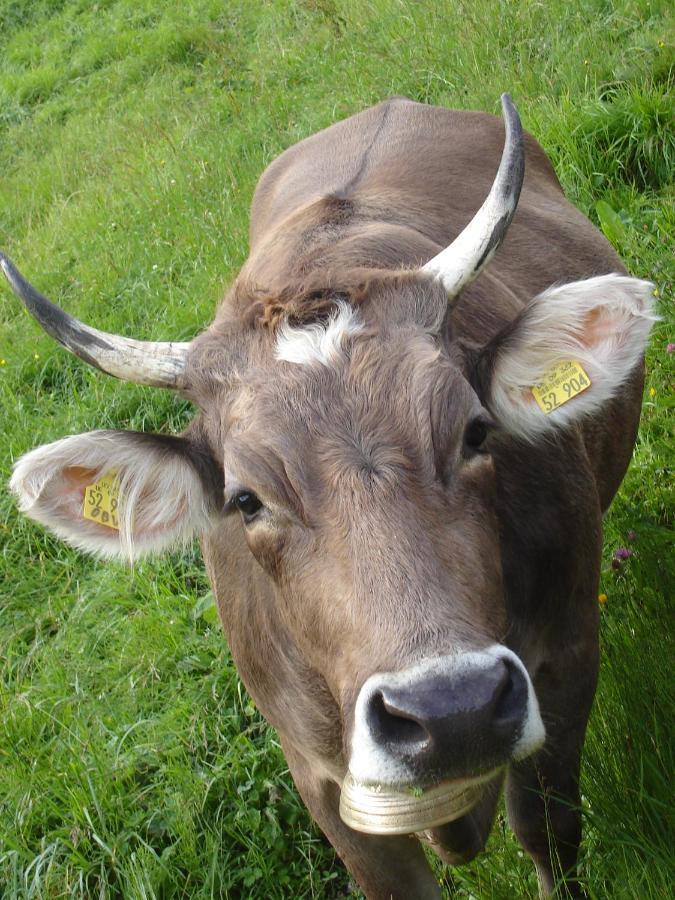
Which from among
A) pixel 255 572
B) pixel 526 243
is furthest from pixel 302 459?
pixel 526 243

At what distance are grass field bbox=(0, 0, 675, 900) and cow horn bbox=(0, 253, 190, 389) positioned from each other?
176 centimetres

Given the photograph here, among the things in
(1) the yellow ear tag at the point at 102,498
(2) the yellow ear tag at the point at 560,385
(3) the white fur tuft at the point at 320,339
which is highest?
(3) the white fur tuft at the point at 320,339

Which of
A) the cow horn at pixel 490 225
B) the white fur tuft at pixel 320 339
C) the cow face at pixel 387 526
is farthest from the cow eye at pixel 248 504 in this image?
the cow horn at pixel 490 225

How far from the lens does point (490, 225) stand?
9.25ft

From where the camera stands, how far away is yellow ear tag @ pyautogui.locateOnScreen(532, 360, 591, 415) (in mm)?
2889

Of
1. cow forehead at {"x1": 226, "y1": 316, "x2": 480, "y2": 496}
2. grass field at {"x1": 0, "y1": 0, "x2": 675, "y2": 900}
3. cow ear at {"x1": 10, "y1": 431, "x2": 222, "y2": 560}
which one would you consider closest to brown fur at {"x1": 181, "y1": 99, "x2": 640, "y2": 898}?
cow forehead at {"x1": 226, "y1": 316, "x2": 480, "y2": 496}

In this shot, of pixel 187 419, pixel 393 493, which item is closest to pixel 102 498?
pixel 393 493

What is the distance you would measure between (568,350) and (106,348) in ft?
4.21

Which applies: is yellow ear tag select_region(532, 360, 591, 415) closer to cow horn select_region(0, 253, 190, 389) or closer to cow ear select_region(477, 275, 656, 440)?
cow ear select_region(477, 275, 656, 440)

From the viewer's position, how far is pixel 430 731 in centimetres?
202

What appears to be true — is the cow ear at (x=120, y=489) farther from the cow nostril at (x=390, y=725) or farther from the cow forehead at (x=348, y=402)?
the cow nostril at (x=390, y=725)

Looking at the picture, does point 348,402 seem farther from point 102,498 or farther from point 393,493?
point 102,498

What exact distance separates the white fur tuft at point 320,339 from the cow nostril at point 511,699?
92 cm

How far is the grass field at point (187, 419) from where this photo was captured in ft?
12.2
